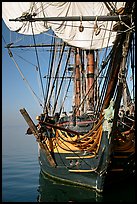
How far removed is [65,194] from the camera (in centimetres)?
964

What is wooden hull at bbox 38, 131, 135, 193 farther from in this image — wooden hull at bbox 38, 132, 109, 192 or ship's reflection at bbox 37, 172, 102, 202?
ship's reflection at bbox 37, 172, 102, 202

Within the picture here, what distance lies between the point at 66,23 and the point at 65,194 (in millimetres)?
8954

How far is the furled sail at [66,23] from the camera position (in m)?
15.3

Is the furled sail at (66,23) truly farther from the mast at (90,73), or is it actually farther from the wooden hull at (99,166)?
the wooden hull at (99,166)

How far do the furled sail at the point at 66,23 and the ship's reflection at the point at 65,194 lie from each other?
24.0 feet

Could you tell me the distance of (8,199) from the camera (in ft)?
30.3

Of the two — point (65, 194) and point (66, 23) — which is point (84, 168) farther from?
point (66, 23)

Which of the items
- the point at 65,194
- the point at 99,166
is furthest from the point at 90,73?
the point at 65,194

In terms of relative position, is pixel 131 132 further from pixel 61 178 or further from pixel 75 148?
pixel 61 178

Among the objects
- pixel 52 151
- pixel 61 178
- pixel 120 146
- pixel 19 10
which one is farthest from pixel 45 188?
pixel 19 10

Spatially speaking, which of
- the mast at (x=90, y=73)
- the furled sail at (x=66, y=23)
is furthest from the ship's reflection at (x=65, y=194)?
the furled sail at (x=66, y=23)

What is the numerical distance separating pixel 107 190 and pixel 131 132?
2.22 m

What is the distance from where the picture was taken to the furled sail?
1528cm

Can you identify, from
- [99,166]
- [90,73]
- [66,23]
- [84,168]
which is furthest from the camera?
[90,73]
